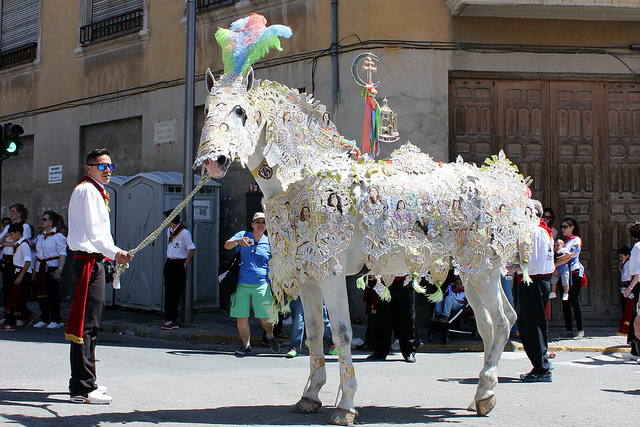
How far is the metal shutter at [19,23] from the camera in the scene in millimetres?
20359

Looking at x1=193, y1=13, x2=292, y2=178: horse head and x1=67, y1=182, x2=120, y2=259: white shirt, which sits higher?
x1=193, y1=13, x2=292, y2=178: horse head

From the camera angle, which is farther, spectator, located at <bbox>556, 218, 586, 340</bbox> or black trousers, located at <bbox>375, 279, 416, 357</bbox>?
spectator, located at <bbox>556, 218, 586, 340</bbox>

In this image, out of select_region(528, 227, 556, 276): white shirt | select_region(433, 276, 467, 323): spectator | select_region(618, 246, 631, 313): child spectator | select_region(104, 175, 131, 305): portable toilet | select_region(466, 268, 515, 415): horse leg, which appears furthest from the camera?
select_region(104, 175, 131, 305): portable toilet

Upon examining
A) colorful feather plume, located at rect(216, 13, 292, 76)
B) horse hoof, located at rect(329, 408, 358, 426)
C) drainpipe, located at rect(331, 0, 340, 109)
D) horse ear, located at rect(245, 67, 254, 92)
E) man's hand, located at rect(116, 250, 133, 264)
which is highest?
drainpipe, located at rect(331, 0, 340, 109)

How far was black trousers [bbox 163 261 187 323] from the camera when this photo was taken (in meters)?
12.9

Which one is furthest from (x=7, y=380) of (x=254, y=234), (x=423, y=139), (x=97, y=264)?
(x=423, y=139)

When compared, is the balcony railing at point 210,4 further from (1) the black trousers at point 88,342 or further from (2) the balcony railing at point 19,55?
(1) the black trousers at point 88,342

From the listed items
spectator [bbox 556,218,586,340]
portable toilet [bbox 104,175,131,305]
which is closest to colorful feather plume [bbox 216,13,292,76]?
spectator [bbox 556,218,586,340]

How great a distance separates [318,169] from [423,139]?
7523 mm

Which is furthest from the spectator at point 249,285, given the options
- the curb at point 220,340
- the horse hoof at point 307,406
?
the horse hoof at point 307,406

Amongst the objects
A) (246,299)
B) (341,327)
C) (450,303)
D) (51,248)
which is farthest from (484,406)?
(51,248)

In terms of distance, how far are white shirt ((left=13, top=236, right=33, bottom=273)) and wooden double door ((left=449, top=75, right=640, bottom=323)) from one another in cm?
774

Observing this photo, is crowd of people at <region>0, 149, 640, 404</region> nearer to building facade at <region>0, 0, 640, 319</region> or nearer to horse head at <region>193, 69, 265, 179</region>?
building facade at <region>0, 0, 640, 319</region>

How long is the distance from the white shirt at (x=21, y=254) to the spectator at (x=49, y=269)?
0.23 m
